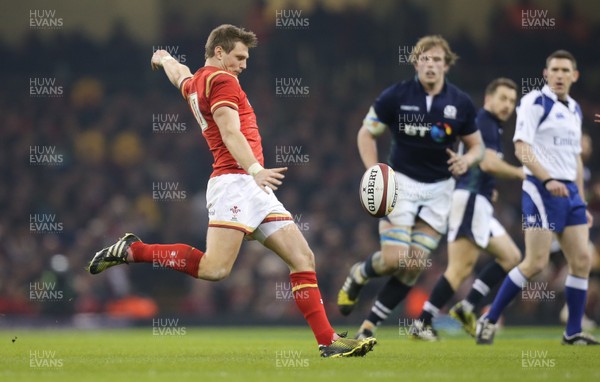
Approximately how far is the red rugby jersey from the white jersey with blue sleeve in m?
2.88

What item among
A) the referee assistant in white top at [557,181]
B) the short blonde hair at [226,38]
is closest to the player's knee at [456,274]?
the referee assistant in white top at [557,181]

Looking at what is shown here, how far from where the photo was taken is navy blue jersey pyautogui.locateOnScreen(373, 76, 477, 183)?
31.4ft

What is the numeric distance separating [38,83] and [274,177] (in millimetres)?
14889

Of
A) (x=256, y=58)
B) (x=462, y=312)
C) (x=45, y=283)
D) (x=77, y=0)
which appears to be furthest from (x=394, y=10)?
(x=462, y=312)

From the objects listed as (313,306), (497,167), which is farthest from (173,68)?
(497,167)

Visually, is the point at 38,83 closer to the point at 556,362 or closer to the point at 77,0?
the point at 77,0

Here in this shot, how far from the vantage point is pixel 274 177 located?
702 centimetres

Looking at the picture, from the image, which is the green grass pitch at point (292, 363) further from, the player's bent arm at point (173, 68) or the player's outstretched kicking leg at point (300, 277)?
the player's bent arm at point (173, 68)

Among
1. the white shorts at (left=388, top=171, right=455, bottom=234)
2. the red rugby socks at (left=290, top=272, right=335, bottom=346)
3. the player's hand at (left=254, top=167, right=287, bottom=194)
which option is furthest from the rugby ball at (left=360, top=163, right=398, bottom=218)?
the player's hand at (left=254, top=167, right=287, bottom=194)

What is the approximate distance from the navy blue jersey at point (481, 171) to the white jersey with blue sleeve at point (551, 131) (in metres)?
1.22

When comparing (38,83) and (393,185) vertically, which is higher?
(38,83)

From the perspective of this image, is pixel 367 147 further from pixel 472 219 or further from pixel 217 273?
pixel 217 273

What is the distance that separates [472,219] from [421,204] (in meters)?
1.11

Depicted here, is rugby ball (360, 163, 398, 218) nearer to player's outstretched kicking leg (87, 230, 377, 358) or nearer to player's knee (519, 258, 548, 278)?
player's outstretched kicking leg (87, 230, 377, 358)
